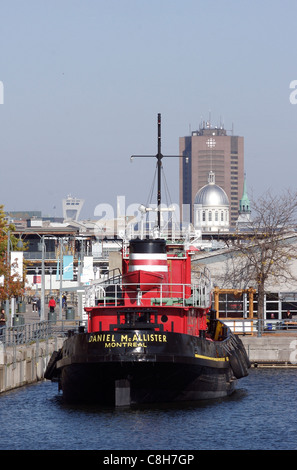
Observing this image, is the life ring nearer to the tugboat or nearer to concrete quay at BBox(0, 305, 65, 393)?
the tugboat

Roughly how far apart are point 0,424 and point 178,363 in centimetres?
672

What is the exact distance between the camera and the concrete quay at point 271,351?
5772 cm

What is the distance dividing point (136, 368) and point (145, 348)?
2.67ft

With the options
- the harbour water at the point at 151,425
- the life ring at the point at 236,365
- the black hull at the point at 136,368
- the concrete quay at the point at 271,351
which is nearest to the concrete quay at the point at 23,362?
the harbour water at the point at 151,425

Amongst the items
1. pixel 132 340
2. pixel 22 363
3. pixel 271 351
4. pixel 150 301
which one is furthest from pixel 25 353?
pixel 271 351

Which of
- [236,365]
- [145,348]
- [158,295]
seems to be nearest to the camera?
[145,348]

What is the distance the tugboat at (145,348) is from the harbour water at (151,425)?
67cm

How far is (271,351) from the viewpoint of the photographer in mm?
57906

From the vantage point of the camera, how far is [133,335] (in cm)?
3781

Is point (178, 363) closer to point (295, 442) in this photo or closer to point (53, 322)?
point (295, 442)

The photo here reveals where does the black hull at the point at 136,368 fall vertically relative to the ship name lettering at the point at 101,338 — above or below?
below

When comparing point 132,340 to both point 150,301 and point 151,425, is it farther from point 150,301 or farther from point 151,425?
point 151,425

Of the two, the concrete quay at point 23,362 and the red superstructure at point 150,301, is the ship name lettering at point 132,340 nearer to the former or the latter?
the red superstructure at point 150,301
